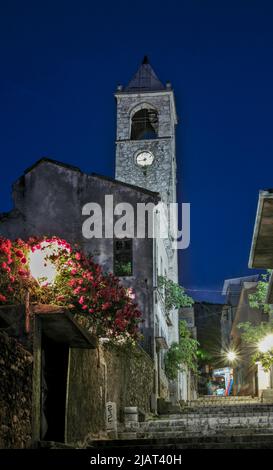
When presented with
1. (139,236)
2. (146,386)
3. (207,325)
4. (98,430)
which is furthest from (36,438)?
(207,325)

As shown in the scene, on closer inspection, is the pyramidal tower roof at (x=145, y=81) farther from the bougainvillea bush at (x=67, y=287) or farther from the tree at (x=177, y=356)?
the bougainvillea bush at (x=67, y=287)

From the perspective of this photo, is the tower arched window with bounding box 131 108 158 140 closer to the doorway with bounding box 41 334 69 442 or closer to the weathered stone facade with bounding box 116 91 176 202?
the weathered stone facade with bounding box 116 91 176 202

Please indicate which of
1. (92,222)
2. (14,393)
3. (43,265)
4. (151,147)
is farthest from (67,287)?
(151,147)

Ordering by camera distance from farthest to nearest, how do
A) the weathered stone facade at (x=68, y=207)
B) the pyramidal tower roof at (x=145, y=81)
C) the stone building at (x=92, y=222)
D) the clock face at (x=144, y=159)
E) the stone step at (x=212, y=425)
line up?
1. the pyramidal tower roof at (x=145, y=81)
2. the clock face at (x=144, y=159)
3. the weathered stone facade at (x=68, y=207)
4. the stone building at (x=92, y=222)
5. the stone step at (x=212, y=425)

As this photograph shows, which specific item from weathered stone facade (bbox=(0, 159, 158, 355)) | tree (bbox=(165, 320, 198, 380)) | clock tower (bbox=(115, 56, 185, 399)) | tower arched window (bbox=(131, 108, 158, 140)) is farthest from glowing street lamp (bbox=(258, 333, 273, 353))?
tower arched window (bbox=(131, 108, 158, 140))

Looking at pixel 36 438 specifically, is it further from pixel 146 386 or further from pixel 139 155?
pixel 139 155

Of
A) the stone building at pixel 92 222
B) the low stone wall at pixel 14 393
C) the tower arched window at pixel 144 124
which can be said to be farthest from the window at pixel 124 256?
the tower arched window at pixel 144 124

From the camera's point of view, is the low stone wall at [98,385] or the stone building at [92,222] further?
the stone building at [92,222]

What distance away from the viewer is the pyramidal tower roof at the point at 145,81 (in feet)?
168

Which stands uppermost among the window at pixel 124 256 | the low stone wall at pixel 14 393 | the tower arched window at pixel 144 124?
the tower arched window at pixel 144 124

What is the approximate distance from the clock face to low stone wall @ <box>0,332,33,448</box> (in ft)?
128

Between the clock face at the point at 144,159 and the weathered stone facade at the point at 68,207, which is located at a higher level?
the clock face at the point at 144,159
